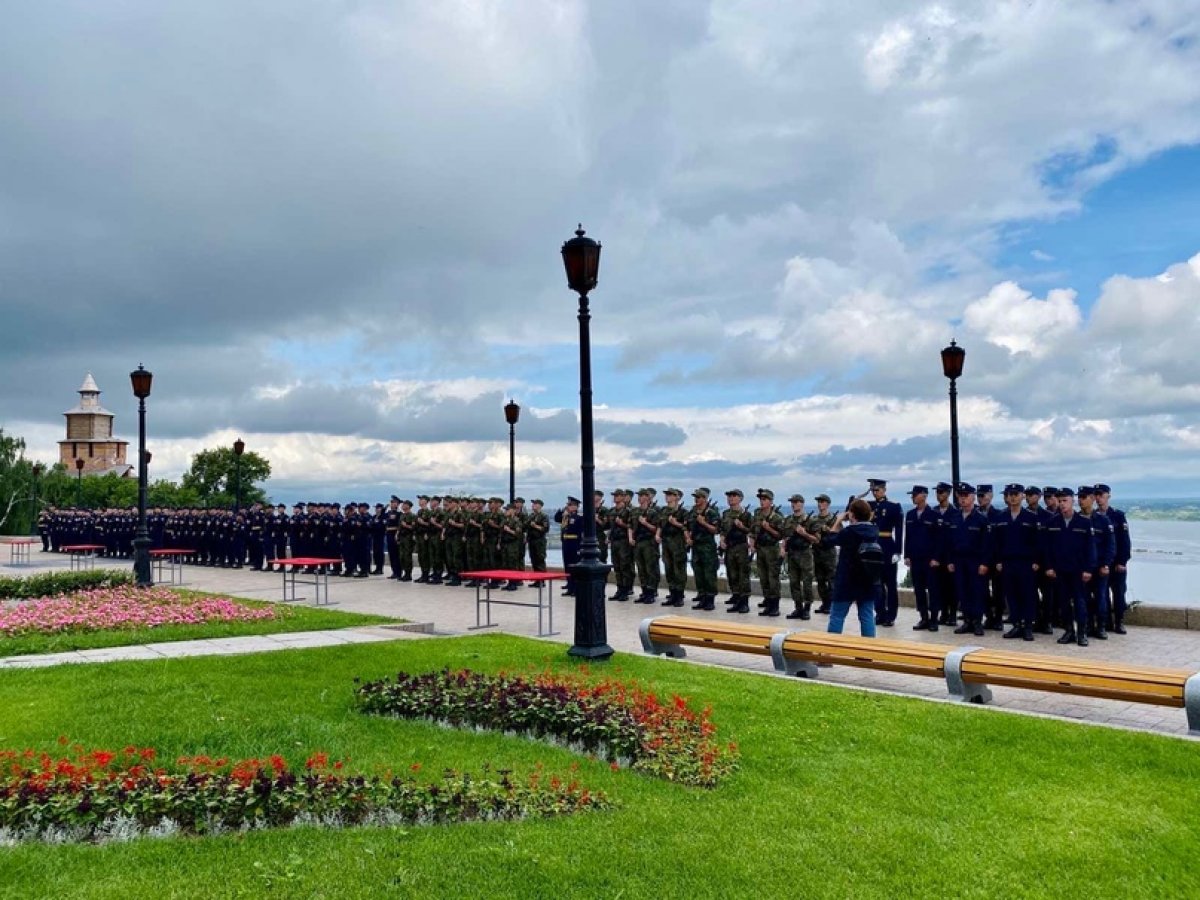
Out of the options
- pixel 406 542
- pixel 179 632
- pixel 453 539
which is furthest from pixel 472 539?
pixel 179 632

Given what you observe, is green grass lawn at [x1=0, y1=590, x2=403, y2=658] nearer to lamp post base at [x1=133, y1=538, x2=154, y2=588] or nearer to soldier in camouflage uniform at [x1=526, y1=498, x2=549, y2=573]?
soldier in camouflage uniform at [x1=526, y1=498, x2=549, y2=573]

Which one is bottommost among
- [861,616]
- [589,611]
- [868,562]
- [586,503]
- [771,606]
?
[771,606]

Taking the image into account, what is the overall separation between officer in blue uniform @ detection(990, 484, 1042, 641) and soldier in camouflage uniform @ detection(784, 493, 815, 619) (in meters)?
3.14

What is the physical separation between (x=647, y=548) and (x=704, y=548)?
4.44ft

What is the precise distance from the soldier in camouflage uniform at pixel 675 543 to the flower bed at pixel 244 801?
11.3 metres

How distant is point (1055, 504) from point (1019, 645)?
1.92 m

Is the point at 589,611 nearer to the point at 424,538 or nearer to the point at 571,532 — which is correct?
the point at 571,532

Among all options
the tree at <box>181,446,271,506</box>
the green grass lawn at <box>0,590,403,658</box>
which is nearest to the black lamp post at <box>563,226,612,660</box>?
the green grass lawn at <box>0,590,403,658</box>

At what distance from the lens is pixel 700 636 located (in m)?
10.3

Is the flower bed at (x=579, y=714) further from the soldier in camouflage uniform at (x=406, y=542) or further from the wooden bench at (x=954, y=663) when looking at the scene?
the soldier in camouflage uniform at (x=406, y=542)

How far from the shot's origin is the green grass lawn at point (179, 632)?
12086 millimetres

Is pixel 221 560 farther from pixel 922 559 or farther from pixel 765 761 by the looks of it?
pixel 765 761

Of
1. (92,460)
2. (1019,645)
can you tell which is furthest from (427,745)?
(92,460)

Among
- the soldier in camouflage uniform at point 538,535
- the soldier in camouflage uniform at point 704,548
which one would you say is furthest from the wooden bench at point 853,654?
the soldier in camouflage uniform at point 538,535
